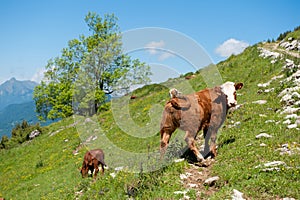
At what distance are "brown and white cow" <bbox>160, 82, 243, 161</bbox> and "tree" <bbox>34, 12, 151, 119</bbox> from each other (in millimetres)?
30573

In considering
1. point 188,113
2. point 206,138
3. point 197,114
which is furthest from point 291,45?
point 188,113

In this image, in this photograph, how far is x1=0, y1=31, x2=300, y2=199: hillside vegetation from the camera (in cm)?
743

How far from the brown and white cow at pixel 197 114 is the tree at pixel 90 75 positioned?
30.6 m

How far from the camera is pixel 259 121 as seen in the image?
12734 millimetres

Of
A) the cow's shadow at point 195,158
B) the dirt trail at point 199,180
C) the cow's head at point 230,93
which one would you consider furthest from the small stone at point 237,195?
the cow's head at point 230,93

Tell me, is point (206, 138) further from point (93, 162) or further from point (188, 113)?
point (93, 162)

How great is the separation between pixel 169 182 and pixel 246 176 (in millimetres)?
2098

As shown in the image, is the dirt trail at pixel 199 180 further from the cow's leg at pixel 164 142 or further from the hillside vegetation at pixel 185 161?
the cow's leg at pixel 164 142

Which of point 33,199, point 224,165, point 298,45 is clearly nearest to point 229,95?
point 224,165

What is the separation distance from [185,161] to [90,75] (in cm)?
3267

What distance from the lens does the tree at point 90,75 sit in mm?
40094

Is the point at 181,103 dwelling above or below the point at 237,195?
above

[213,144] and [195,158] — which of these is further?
[213,144]

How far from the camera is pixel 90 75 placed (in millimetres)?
40031
